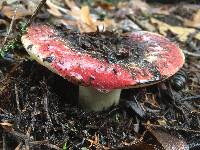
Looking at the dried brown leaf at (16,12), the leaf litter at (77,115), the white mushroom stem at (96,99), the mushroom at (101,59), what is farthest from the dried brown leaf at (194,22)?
the white mushroom stem at (96,99)

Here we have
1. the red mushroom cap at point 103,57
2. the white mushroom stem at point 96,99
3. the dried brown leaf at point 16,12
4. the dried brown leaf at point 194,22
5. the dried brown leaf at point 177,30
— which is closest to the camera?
the red mushroom cap at point 103,57

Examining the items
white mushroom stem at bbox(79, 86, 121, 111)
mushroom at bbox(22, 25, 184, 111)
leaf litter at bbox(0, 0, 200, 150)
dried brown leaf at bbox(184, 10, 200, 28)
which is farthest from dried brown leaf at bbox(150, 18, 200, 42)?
white mushroom stem at bbox(79, 86, 121, 111)

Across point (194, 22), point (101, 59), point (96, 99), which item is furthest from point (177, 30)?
point (101, 59)

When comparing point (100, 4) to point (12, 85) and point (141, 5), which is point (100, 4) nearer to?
point (141, 5)

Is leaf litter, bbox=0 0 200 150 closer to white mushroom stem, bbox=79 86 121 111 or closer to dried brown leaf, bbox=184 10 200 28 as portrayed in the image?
white mushroom stem, bbox=79 86 121 111

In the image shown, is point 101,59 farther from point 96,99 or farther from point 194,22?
point 194,22

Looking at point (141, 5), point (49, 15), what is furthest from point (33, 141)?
point (141, 5)

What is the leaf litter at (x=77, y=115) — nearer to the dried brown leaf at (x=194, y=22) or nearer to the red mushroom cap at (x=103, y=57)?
the red mushroom cap at (x=103, y=57)
